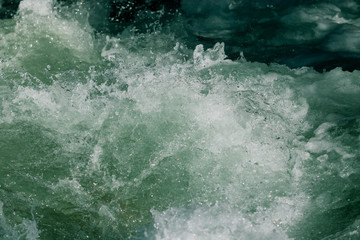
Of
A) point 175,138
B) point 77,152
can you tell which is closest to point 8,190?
point 77,152

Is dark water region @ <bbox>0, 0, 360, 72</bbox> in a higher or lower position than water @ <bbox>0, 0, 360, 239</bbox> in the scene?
higher

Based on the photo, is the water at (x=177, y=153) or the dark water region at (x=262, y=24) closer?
the water at (x=177, y=153)

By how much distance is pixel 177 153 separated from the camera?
3158 mm

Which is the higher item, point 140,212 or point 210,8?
point 210,8

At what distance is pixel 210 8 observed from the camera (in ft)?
19.3

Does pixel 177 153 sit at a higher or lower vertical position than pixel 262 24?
lower

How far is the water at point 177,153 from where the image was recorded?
9.16 ft

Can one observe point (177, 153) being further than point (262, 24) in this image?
No

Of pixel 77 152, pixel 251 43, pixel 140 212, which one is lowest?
pixel 140 212

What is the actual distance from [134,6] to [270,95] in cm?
322

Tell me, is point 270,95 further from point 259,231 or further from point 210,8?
point 210,8

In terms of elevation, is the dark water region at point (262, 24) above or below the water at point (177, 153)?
above

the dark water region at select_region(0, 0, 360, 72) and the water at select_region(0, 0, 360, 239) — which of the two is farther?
the dark water region at select_region(0, 0, 360, 72)

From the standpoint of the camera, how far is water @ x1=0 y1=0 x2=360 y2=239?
279cm
